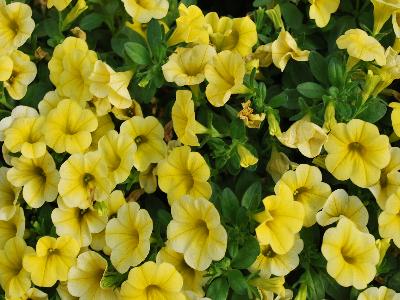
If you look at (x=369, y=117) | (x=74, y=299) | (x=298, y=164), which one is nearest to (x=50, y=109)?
(x=74, y=299)

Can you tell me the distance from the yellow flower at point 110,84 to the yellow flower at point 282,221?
43 cm

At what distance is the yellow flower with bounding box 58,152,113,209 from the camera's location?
164 cm

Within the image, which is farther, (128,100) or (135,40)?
(135,40)

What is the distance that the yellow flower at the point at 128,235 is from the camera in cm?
158

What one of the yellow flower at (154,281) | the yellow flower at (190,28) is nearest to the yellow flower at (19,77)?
the yellow flower at (190,28)

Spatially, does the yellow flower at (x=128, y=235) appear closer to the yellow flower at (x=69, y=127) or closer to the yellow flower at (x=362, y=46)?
the yellow flower at (x=69, y=127)

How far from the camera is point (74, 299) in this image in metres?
1.70

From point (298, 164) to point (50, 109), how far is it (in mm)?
630

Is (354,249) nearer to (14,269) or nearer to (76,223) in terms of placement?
(76,223)

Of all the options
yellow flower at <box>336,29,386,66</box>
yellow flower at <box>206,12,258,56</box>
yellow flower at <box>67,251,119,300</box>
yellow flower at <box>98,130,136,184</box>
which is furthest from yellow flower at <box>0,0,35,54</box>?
yellow flower at <box>336,29,386,66</box>

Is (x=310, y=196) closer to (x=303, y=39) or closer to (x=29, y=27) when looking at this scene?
(x=303, y=39)

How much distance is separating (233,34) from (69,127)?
47 cm

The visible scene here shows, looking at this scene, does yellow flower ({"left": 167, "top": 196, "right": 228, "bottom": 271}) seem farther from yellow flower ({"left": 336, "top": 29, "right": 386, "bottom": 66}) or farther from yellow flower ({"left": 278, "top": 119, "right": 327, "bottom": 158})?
yellow flower ({"left": 336, "top": 29, "right": 386, "bottom": 66})

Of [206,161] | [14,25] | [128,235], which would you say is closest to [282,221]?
[206,161]
